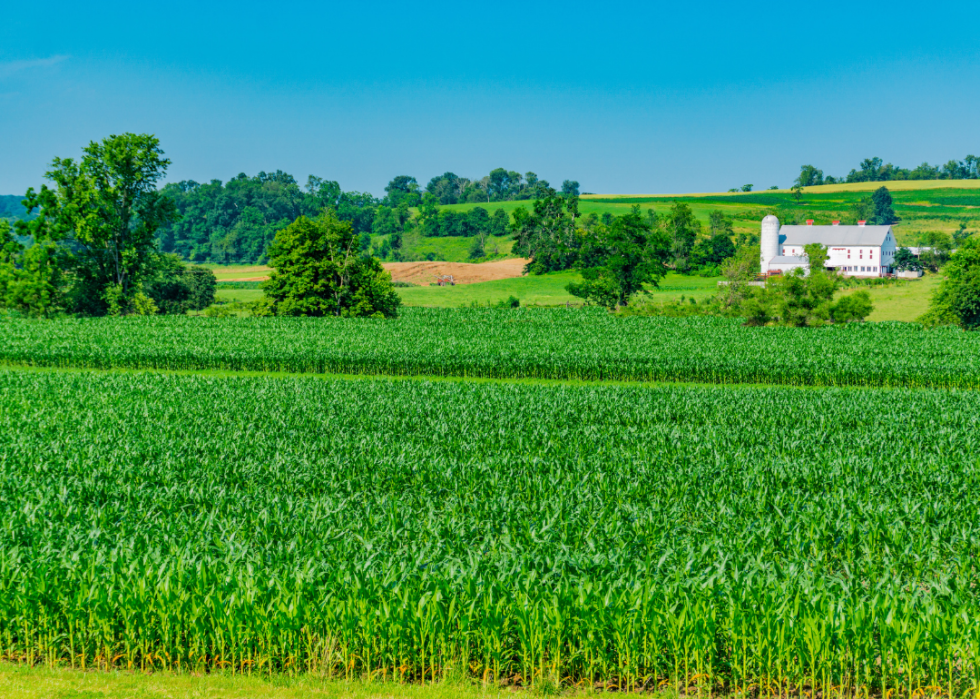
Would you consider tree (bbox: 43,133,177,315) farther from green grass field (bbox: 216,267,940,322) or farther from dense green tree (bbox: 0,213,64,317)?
green grass field (bbox: 216,267,940,322)

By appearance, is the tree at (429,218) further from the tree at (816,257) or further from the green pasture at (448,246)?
the tree at (816,257)

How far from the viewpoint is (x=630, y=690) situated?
8625mm

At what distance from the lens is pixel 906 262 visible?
365 ft

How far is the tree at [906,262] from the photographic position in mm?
110075

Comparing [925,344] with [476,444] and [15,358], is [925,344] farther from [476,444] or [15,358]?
[15,358]

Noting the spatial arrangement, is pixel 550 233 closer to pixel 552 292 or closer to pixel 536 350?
pixel 552 292

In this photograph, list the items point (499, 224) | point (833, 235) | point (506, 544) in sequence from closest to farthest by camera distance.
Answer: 1. point (506, 544)
2. point (833, 235)
3. point (499, 224)

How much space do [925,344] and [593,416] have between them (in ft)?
85.3

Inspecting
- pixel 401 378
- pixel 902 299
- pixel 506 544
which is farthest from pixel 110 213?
pixel 902 299

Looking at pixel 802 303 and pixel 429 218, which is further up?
pixel 429 218

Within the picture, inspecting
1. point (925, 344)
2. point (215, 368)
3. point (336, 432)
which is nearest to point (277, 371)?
point (215, 368)

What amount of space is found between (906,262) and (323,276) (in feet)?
290

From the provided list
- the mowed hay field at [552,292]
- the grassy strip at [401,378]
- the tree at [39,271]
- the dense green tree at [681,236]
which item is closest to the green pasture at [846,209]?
the dense green tree at [681,236]

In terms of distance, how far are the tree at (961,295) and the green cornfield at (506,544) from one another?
1369 inches
